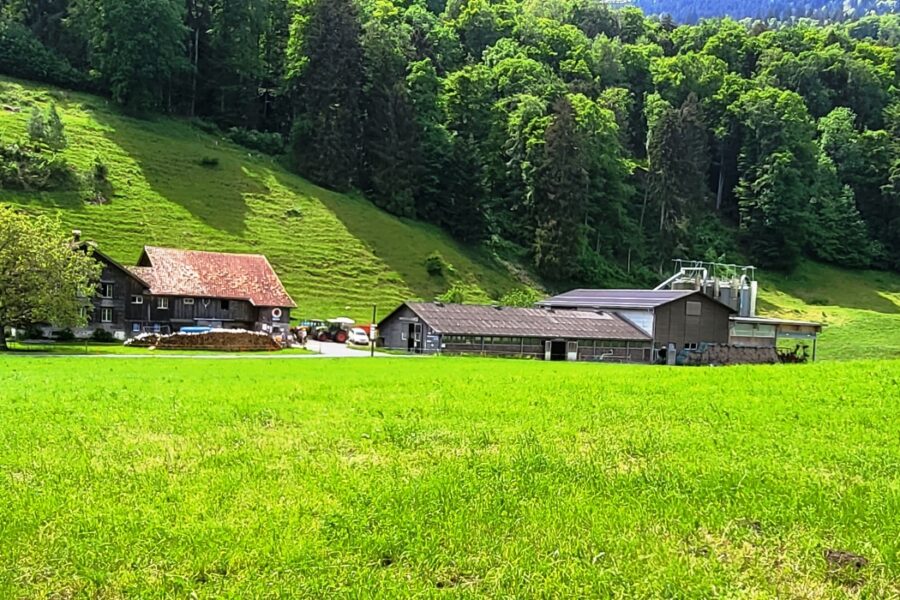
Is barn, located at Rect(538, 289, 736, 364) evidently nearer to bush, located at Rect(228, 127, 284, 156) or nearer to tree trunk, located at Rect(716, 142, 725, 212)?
bush, located at Rect(228, 127, 284, 156)

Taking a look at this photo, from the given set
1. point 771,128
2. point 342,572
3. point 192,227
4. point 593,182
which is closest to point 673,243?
point 593,182

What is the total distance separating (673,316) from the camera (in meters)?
60.8

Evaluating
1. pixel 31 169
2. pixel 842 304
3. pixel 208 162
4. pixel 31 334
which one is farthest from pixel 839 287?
pixel 31 169

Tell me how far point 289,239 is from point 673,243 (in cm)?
5400

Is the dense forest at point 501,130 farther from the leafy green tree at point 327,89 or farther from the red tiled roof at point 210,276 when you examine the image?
the red tiled roof at point 210,276

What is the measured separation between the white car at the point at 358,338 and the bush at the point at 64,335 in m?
19.2

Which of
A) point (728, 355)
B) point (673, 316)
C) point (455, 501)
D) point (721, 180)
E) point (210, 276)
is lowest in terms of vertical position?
point (728, 355)

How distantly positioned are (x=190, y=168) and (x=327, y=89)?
21401mm

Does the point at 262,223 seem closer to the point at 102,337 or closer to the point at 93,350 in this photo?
the point at 102,337

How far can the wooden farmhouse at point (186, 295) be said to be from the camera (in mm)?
53094

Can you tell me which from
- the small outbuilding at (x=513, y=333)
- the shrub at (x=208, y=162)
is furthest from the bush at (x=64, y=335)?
the shrub at (x=208, y=162)

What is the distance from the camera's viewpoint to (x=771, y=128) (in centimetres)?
11438

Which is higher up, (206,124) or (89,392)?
(206,124)

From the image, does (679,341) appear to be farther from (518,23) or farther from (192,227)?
(518,23)
